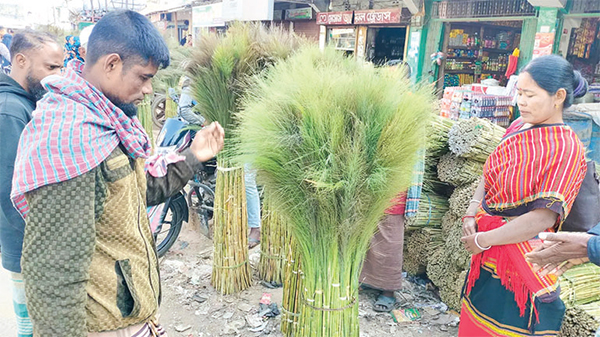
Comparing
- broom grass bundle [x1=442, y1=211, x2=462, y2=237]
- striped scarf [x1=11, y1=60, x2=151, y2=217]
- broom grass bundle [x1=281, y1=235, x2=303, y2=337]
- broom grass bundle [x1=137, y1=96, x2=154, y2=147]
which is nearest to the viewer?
striped scarf [x1=11, y1=60, x2=151, y2=217]

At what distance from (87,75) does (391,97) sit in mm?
973

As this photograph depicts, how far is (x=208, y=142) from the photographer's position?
1670 mm

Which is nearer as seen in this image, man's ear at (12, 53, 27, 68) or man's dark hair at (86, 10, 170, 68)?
man's dark hair at (86, 10, 170, 68)

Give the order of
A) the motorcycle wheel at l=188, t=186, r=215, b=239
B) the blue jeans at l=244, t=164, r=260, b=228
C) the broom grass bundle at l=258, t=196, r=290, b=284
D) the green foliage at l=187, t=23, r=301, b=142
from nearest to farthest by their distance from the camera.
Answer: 1. the green foliage at l=187, t=23, r=301, b=142
2. the broom grass bundle at l=258, t=196, r=290, b=284
3. the blue jeans at l=244, t=164, r=260, b=228
4. the motorcycle wheel at l=188, t=186, r=215, b=239

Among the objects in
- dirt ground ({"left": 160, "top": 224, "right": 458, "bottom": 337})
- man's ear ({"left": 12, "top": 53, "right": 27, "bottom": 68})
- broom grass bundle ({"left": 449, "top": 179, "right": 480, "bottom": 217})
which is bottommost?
dirt ground ({"left": 160, "top": 224, "right": 458, "bottom": 337})

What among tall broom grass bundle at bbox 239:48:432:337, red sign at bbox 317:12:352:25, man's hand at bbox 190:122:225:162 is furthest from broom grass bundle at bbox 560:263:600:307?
red sign at bbox 317:12:352:25

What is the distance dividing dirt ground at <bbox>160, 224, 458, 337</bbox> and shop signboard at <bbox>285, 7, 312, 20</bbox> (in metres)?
9.40

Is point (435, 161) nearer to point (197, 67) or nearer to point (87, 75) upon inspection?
point (197, 67)

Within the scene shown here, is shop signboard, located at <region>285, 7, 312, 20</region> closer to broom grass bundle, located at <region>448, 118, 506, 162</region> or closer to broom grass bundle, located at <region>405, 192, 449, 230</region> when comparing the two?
broom grass bundle, located at <region>405, 192, 449, 230</region>

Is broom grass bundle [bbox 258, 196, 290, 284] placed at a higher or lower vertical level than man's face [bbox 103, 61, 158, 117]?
lower

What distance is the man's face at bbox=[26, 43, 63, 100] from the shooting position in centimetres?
215

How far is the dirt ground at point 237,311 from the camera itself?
2.74 metres

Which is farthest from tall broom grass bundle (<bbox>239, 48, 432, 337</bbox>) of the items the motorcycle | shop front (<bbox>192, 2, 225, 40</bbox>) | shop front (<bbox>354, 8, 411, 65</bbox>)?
shop front (<bbox>192, 2, 225, 40</bbox>)

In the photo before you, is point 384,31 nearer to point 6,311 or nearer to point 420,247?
point 420,247
